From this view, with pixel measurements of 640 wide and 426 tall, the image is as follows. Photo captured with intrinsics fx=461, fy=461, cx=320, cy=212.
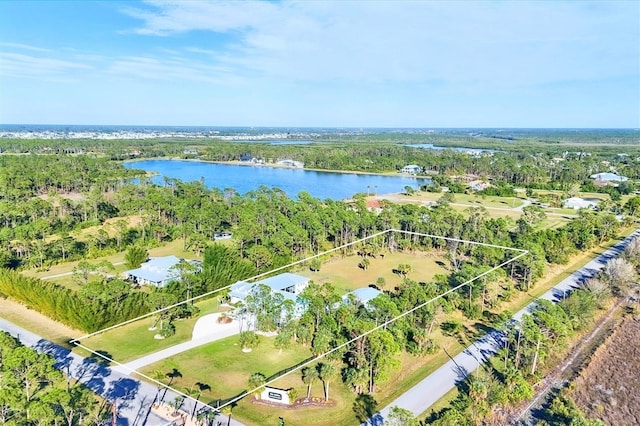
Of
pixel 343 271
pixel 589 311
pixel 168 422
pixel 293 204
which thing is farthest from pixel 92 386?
pixel 293 204

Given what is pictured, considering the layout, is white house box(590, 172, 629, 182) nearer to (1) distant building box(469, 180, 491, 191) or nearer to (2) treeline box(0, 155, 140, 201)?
(1) distant building box(469, 180, 491, 191)

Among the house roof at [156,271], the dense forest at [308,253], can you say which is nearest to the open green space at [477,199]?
the dense forest at [308,253]

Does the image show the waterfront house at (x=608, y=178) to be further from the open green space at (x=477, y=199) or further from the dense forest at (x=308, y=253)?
the open green space at (x=477, y=199)

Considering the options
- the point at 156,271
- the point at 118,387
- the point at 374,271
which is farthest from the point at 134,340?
the point at 374,271

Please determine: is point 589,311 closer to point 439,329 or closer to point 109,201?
point 439,329

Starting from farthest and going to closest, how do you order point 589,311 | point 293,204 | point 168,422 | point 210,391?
1. point 293,204
2. point 589,311
3. point 210,391
4. point 168,422

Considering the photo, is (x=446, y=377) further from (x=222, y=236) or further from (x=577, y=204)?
(x=577, y=204)
